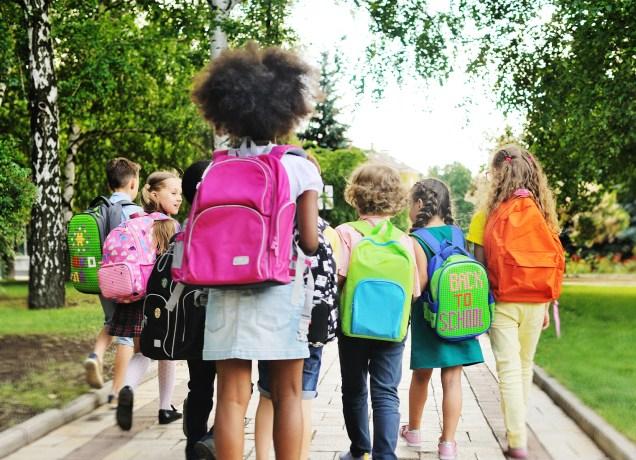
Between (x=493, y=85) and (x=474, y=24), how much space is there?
1.49 meters

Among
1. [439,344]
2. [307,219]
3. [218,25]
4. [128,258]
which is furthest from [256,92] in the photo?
[218,25]

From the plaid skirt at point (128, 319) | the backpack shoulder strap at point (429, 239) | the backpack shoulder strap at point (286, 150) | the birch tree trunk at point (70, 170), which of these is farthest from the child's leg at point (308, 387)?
the birch tree trunk at point (70, 170)

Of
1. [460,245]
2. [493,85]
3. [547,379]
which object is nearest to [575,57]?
[493,85]

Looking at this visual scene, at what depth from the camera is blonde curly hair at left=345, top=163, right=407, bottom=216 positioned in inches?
186

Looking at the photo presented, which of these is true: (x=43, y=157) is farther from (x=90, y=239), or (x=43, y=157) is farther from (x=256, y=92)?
(x=256, y=92)

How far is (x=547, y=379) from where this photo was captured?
27.3 ft

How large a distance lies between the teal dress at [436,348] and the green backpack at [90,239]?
233cm

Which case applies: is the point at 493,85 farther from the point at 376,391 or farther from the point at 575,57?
the point at 376,391

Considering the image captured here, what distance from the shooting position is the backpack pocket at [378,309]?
4.46 m

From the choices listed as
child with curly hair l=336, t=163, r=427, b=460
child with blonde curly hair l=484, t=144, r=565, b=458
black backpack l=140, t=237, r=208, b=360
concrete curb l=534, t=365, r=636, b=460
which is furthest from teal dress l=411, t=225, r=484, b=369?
black backpack l=140, t=237, r=208, b=360

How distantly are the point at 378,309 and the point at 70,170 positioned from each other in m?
23.5

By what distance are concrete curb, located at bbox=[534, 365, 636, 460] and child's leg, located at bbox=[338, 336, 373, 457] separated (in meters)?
1.52

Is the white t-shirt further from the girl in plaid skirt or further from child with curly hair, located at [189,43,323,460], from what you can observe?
the girl in plaid skirt

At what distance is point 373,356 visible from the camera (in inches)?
184
